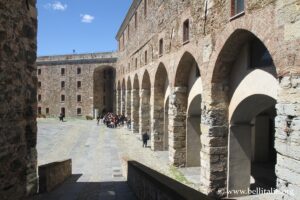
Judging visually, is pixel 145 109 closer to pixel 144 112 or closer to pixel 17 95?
pixel 144 112

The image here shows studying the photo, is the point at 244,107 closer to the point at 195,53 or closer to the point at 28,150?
the point at 195,53

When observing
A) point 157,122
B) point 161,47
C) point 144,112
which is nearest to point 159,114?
point 157,122

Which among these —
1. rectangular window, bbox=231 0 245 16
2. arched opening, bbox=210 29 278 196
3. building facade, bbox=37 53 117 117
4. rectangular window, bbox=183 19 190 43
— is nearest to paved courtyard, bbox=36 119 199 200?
arched opening, bbox=210 29 278 196

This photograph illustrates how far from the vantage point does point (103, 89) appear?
43.8m

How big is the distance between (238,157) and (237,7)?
172 inches

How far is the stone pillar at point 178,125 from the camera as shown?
45.1ft

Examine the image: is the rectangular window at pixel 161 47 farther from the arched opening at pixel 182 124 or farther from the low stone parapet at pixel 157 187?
the low stone parapet at pixel 157 187

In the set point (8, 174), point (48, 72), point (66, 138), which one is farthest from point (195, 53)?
point (48, 72)

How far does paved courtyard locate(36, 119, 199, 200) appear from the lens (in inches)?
392

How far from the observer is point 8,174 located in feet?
18.1

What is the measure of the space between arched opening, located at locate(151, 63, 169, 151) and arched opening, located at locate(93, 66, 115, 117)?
84.5 feet

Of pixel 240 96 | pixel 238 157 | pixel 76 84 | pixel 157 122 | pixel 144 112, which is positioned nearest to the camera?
pixel 240 96

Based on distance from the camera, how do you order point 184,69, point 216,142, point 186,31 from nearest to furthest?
point 216,142, point 186,31, point 184,69

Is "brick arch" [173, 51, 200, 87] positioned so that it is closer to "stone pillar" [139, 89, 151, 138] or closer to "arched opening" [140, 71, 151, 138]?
"arched opening" [140, 71, 151, 138]
